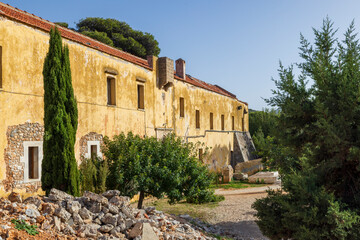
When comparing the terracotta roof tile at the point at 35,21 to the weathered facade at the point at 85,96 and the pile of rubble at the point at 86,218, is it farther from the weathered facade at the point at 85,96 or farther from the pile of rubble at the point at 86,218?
the pile of rubble at the point at 86,218

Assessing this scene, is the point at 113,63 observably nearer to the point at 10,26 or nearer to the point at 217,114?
the point at 10,26

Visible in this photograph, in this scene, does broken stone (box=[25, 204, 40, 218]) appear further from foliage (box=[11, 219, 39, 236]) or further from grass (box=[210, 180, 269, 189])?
grass (box=[210, 180, 269, 189])

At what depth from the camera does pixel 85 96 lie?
12.7m

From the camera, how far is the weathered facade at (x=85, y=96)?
9922mm

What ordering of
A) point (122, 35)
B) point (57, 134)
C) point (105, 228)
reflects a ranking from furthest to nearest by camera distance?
point (122, 35)
point (57, 134)
point (105, 228)

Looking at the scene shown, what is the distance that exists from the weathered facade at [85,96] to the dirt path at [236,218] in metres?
5.04

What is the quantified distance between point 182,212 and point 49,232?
6.85 meters

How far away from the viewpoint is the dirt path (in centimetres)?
1093

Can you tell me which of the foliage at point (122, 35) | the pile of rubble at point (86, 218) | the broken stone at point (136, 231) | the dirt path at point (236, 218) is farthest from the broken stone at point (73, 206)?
the foliage at point (122, 35)

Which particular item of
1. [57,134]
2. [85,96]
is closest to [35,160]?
[57,134]

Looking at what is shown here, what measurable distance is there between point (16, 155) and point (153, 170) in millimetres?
4252

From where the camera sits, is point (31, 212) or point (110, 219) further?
point (110, 219)

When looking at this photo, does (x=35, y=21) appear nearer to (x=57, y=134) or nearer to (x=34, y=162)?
(x=34, y=162)

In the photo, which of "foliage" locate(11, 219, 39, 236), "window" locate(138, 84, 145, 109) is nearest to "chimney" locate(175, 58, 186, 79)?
"window" locate(138, 84, 145, 109)
